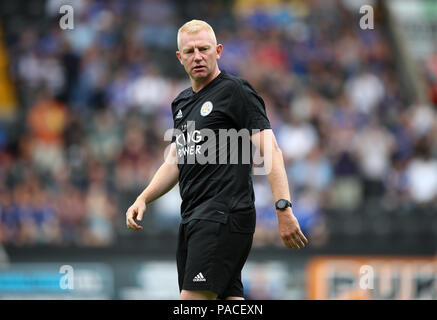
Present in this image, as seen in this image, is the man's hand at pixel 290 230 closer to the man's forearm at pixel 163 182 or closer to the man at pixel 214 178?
the man at pixel 214 178

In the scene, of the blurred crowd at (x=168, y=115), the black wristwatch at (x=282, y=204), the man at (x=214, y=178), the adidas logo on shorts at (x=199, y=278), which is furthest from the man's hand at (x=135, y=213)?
the blurred crowd at (x=168, y=115)

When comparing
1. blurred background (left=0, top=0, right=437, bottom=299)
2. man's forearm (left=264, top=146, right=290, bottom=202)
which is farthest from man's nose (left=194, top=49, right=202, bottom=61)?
blurred background (left=0, top=0, right=437, bottom=299)

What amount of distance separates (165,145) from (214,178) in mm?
8206

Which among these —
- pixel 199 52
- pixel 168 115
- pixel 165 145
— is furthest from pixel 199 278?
pixel 168 115

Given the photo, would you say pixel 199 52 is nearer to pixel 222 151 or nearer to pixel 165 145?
pixel 222 151

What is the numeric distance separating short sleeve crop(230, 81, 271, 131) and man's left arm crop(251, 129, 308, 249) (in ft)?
0.20

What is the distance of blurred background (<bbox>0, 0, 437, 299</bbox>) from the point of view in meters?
12.0

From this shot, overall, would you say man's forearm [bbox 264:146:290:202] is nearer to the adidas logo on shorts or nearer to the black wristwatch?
the black wristwatch

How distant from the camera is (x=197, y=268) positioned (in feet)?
15.6

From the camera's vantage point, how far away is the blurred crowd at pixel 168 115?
488 inches

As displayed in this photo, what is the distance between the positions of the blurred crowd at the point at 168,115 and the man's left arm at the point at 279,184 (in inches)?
285

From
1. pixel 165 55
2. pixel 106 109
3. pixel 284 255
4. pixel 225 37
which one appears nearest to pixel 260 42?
pixel 225 37

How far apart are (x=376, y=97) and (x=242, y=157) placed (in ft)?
33.4
